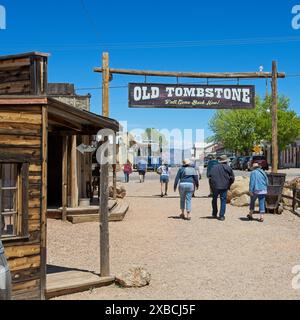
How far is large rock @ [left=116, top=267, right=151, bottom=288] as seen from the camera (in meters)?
7.20

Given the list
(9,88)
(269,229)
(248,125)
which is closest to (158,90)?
(269,229)

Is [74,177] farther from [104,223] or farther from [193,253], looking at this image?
[104,223]

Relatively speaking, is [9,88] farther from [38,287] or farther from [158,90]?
[158,90]

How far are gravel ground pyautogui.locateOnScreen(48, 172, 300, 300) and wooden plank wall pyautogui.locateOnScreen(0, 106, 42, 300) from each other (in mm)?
629

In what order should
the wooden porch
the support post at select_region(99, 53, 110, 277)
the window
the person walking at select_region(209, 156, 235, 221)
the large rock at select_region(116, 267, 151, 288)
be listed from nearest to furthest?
the window
the wooden porch
the large rock at select_region(116, 267, 151, 288)
the support post at select_region(99, 53, 110, 277)
the person walking at select_region(209, 156, 235, 221)

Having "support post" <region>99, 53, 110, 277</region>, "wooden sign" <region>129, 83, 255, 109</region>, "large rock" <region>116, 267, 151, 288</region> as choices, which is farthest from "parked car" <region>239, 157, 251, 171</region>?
"large rock" <region>116, 267, 151, 288</region>

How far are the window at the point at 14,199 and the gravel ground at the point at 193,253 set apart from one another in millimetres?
1124

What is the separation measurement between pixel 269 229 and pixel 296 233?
0.73 m

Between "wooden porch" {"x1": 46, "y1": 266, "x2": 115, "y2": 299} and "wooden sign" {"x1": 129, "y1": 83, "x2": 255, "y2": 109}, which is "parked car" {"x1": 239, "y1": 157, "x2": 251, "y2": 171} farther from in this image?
"wooden porch" {"x1": 46, "y1": 266, "x2": 115, "y2": 299}

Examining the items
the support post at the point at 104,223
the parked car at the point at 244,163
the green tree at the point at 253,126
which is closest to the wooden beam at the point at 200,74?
the support post at the point at 104,223

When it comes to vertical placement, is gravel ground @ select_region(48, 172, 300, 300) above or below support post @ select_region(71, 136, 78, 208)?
below

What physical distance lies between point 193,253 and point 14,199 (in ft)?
14.0

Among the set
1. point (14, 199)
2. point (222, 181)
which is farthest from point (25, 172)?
point (222, 181)
